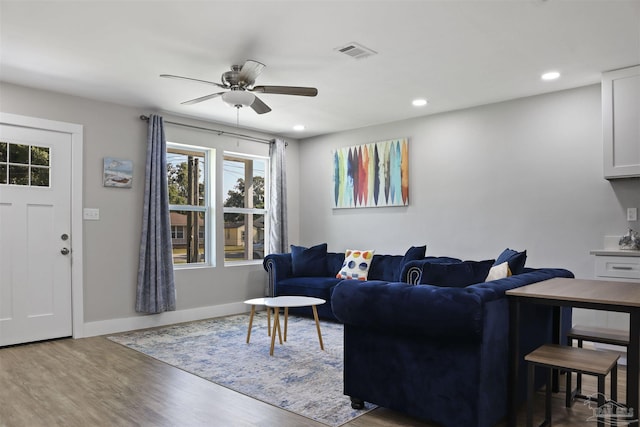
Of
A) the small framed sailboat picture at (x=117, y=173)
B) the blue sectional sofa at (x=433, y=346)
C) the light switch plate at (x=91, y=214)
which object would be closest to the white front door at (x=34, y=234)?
the light switch plate at (x=91, y=214)

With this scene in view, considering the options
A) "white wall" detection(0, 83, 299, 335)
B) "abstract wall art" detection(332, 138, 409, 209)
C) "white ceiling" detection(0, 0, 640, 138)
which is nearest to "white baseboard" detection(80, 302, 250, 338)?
"white wall" detection(0, 83, 299, 335)

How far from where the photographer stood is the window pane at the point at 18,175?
169 inches

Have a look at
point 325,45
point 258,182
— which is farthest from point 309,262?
point 325,45

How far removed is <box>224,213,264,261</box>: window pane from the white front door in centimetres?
201

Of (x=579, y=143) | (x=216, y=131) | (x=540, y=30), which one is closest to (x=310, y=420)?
(x=540, y=30)

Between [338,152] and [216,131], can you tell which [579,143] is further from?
[216,131]

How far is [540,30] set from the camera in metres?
3.16

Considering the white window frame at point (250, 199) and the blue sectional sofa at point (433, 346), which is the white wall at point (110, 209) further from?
the blue sectional sofa at point (433, 346)

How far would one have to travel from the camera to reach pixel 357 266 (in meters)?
5.50

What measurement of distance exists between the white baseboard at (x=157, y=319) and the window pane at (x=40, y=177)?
1.50 m

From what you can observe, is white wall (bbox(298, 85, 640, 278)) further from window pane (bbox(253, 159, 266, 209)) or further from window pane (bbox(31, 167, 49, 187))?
window pane (bbox(31, 167, 49, 187))

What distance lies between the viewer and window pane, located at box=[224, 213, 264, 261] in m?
6.13

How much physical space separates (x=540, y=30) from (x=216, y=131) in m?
3.99

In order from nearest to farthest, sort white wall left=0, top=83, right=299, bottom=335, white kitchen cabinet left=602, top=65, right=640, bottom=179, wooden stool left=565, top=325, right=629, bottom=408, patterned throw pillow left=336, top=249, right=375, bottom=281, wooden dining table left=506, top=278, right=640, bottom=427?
wooden dining table left=506, top=278, right=640, bottom=427 → wooden stool left=565, top=325, right=629, bottom=408 → white kitchen cabinet left=602, top=65, right=640, bottom=179 → white wall left=0, top=83, right=299, bottom=335 → patterned throw pillow left=336, top=249, right=375, bottom=281
